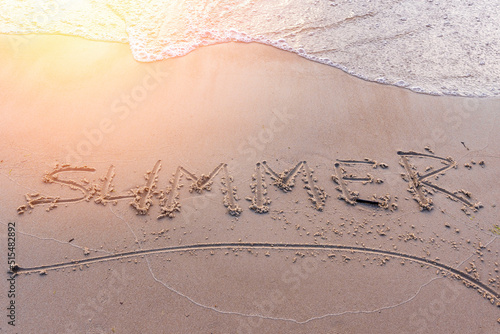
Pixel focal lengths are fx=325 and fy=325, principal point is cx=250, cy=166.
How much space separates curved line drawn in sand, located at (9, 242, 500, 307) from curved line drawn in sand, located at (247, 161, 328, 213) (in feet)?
1.50

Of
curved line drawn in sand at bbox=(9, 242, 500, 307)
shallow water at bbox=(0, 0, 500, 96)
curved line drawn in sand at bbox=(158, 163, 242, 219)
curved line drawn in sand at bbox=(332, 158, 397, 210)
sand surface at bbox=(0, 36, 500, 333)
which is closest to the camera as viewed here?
sand surface at bbox=(0, 36, 500, 333)

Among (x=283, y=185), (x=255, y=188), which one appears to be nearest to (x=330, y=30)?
(x=283, y=185)

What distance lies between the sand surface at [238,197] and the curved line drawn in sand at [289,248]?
0.01 m

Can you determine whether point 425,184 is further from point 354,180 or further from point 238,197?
point 238,197


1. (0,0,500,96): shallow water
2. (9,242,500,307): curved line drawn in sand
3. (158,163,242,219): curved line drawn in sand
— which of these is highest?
(0,0,500,96): shallow water

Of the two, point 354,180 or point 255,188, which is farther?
point 354,180

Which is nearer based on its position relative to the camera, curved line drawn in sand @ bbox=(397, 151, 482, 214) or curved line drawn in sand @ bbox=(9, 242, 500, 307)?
curved line drawn in sand @ bbox=(9, 242, 500, 307)

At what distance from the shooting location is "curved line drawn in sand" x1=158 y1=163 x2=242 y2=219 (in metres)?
3.63

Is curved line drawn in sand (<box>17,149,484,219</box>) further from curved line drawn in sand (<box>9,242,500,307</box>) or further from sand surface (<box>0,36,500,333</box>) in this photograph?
curved line drawn in sand (<box>9,242,500,307</box>)

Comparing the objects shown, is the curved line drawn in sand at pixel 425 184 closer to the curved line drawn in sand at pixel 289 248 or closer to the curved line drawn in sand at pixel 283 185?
the curved line drawn in sand at pixel 289 248

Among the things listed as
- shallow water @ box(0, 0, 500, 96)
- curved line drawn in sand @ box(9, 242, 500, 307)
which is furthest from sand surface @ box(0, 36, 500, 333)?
shallow water @ box(0, 0, 500, 96)

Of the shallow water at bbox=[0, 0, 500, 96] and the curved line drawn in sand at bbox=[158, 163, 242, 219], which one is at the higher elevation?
the shallow water at bbox=[0, 0, 500, 96]

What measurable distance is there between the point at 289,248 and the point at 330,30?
4.59 m

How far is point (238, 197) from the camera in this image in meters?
3.77
